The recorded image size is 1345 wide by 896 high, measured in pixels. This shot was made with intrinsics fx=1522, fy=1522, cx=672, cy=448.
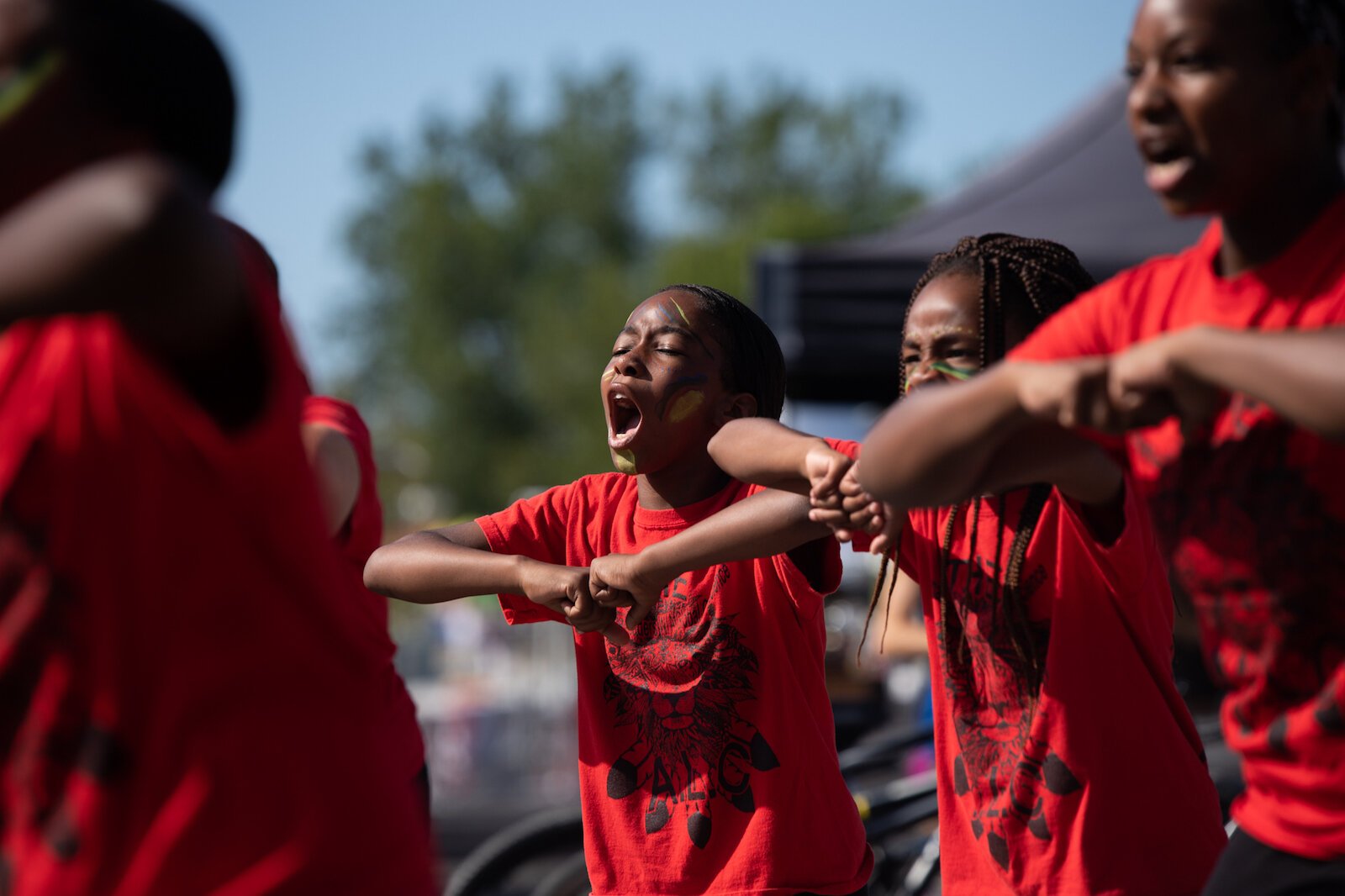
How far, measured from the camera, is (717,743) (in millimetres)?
3039

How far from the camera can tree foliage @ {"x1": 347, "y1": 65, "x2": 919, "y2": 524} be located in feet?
168

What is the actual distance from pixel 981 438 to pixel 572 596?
4.04 ft

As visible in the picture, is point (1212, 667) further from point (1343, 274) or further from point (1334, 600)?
Result: point (1343, 274)

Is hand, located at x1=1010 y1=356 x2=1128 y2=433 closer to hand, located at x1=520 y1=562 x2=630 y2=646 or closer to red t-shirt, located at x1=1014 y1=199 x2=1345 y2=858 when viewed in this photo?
red t-shirt, located at x1=1014 y1=199 x2=1345 y2=858

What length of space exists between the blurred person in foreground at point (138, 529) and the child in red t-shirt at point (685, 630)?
120 cm

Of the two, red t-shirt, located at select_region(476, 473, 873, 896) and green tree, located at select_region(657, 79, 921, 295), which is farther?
green tree, located at select_region(657, 79, 921, 295)

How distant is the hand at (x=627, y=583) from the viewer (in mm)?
2848

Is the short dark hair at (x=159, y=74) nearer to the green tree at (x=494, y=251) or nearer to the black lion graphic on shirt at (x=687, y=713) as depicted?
the black lion graphic on shirt at (x=687, y=713)

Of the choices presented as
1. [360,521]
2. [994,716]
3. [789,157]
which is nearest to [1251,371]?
[994,716]

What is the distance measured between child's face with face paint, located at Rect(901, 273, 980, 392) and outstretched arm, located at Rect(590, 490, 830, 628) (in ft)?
1.20

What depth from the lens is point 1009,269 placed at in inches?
117

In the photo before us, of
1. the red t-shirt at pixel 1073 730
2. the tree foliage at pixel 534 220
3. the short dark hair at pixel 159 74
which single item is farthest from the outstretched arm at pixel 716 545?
the tree foliage at pixel 534 220

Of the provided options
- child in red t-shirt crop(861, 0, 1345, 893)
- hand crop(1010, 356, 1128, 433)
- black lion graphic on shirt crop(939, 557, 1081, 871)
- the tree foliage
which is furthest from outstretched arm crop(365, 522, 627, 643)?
the tree foliage

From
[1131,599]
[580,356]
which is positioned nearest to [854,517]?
[1131,599]
